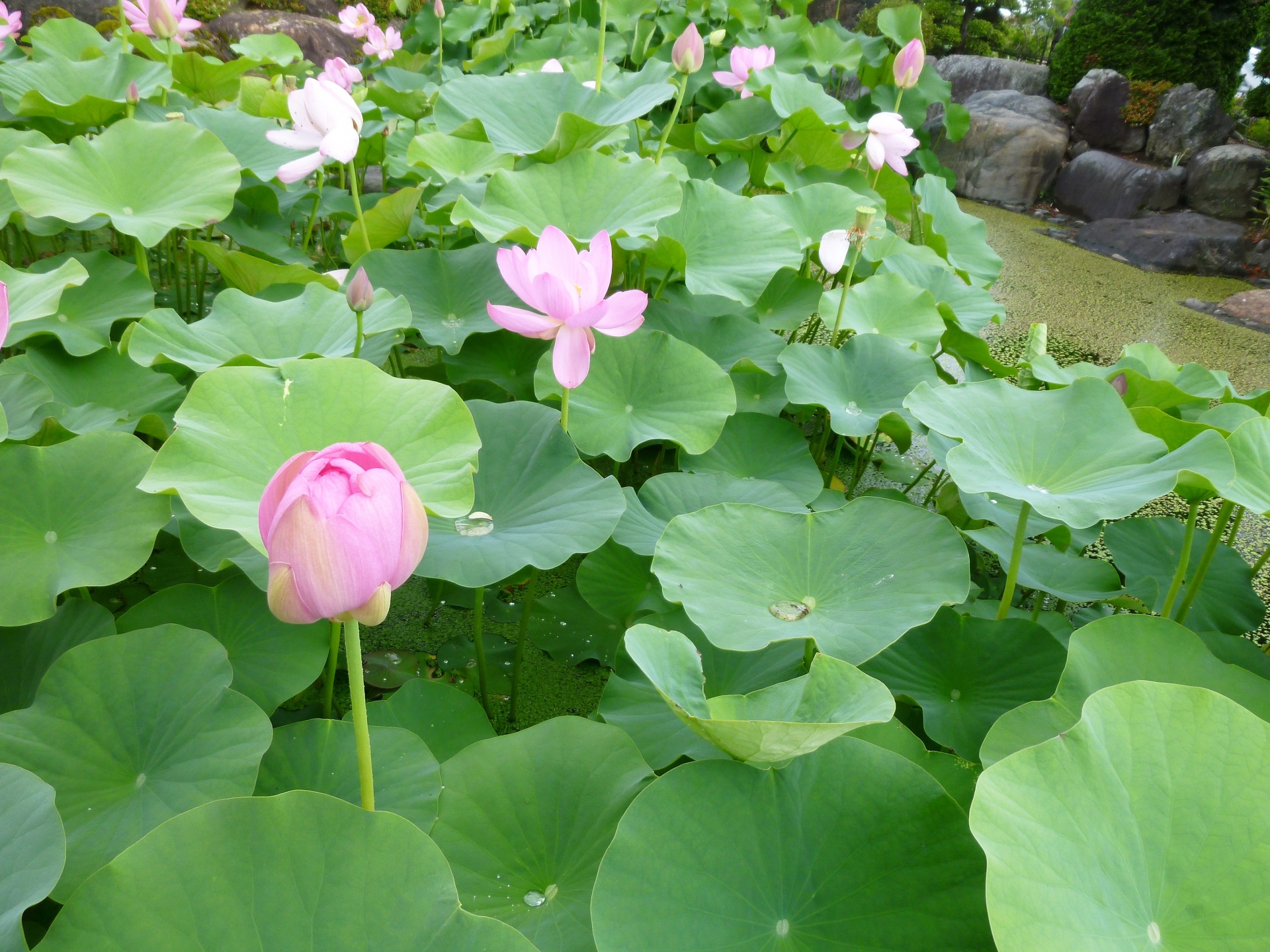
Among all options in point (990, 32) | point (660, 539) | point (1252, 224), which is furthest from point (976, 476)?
point (990, 32)

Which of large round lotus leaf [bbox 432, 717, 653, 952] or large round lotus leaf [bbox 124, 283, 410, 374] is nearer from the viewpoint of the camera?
large round lotus leaf [bbox 432, 717, 653, 952]

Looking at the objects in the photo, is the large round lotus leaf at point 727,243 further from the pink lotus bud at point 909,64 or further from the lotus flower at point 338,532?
the pink lotus bud at point 909,64

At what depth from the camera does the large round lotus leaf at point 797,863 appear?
0.57 meters

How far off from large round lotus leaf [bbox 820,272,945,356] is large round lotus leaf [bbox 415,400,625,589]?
2.56 ft

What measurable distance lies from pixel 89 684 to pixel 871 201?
1748mm

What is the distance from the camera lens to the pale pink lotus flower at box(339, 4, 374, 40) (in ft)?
10.2

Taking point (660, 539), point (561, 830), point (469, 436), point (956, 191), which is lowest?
point (956, 191)

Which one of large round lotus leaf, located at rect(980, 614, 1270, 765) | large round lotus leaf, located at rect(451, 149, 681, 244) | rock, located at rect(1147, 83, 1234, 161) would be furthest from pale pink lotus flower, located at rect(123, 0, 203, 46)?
rock, located at rect(1147, 83, 1234, 161)

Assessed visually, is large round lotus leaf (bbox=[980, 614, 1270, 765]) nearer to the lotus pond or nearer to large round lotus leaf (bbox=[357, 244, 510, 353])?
the lotus pond

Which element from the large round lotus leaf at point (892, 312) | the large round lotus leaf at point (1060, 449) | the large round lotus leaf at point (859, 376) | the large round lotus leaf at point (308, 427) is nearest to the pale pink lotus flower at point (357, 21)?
the large round lotus leaf at point (892, 312)

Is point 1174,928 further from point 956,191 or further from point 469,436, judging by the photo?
point 956,191

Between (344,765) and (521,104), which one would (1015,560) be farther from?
(521,104)

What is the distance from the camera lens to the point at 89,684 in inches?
28.3

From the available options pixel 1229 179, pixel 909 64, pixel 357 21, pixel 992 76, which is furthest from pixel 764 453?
pixel 992 76
